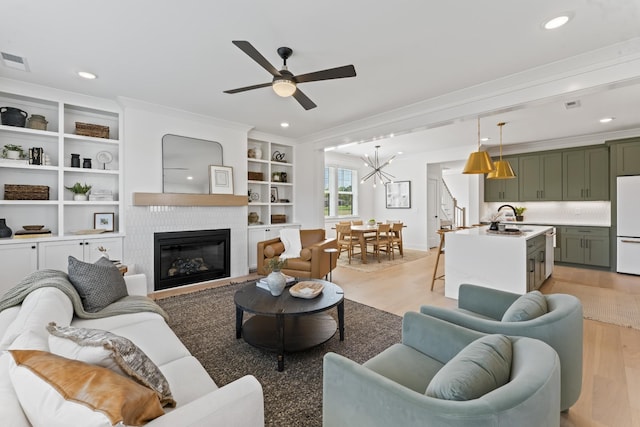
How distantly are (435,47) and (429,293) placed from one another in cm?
308

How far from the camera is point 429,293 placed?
412 cm

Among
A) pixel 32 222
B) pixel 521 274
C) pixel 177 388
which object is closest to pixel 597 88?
pixel 521 274

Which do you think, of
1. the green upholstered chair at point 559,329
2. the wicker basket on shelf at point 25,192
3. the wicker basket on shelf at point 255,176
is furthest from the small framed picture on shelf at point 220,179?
the green upholstered chair at point 559,329

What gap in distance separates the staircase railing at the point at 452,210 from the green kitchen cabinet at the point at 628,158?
163 inches

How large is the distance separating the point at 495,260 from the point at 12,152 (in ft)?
19.6

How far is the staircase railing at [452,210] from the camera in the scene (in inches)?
365

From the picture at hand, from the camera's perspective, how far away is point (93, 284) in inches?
89.3

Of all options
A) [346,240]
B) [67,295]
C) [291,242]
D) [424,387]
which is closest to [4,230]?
[67,295]

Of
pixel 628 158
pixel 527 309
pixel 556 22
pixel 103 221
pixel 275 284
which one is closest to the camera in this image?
pixel 527 309

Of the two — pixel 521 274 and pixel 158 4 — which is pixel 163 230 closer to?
pixel 158 4

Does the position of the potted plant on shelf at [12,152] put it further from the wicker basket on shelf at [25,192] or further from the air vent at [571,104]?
the air vent at [571,104]

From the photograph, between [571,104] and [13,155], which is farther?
[571,104]

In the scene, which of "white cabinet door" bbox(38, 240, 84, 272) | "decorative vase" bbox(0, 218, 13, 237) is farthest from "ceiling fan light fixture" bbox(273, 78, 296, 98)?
"decorative vase" bbox(0, 218, 13, 237)

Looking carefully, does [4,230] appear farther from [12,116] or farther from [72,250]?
[12,116]
